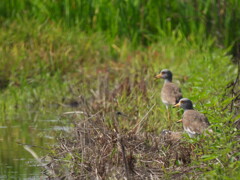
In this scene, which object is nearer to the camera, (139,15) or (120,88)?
(120,88)

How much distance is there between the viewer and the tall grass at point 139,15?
1424 centimetres

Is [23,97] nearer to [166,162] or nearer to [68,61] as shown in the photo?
[68,61]

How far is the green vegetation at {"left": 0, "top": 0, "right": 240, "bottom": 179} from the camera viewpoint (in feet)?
31.2

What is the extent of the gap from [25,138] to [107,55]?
Result: 5.16 m

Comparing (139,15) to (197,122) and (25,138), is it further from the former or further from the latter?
(197,122)

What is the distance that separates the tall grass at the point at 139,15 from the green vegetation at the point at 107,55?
19 millimetres

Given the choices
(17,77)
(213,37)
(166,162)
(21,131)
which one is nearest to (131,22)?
(213,37)

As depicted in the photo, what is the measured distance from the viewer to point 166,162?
6.50 m

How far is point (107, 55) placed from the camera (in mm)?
13719

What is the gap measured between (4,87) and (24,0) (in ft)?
9.99

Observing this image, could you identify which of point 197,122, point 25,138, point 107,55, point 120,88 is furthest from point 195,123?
point 107,55

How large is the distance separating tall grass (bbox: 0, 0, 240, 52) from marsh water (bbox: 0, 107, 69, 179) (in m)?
3.64

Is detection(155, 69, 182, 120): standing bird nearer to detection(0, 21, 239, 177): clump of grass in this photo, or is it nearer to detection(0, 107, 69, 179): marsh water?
detection(0, 21, 239, 177): clump of grass

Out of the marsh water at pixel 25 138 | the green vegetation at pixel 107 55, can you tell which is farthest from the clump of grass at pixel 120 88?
the marsh water at pixel 25 138
